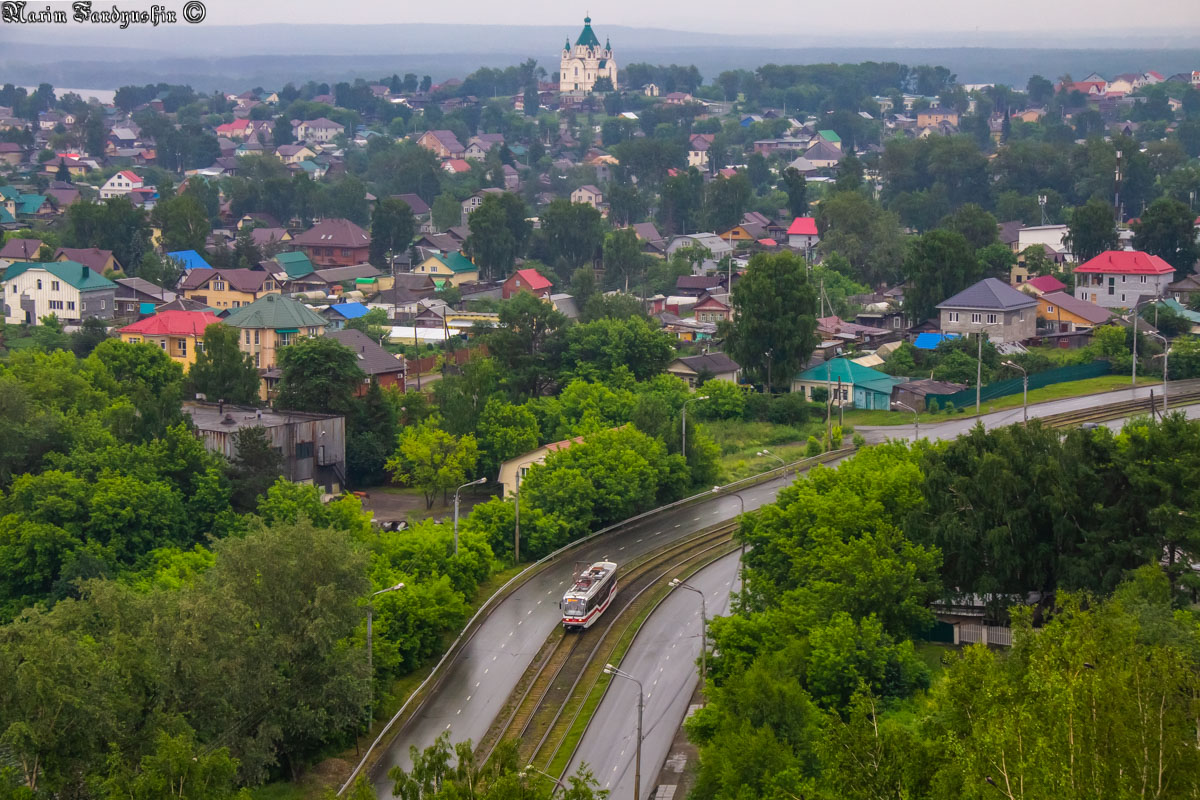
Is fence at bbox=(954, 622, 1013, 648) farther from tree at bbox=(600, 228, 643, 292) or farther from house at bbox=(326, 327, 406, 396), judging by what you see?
tree at bbox=(600, 228, 643, 292)

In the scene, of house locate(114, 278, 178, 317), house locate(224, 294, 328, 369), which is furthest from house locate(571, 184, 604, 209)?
house locate(224, 294, 328, 369)

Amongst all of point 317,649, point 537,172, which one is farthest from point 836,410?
point 537,172

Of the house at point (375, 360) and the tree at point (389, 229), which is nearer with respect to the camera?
the house at point (375, 360)

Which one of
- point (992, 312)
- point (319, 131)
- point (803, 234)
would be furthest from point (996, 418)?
point (319, 131)

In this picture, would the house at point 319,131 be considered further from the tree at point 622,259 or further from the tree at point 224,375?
the tree at point 224,375

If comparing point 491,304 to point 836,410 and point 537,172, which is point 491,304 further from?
point 537,172

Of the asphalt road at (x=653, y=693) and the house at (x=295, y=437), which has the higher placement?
the house at (x=295, y=437)

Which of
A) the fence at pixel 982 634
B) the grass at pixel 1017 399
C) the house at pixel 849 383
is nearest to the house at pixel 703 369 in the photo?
the house at pixel 849 383

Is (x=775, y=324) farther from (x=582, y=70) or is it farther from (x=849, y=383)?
(x=582, y=70)
